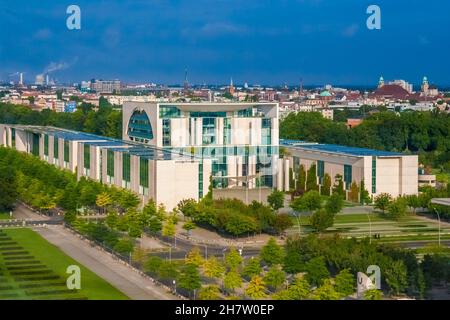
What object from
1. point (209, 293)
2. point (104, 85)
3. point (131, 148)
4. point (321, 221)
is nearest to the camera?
point (209, 293)

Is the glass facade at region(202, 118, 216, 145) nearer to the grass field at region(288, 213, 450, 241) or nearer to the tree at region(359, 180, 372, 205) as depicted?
the tree at region(359, 180, 372, 205)

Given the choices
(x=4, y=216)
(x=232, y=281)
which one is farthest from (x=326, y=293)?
(x=4, y=216)

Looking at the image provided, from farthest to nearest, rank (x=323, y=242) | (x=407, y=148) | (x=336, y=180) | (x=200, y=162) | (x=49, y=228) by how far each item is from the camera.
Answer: (x=407, y=148) < (x=336, y=180) < (x=200, y=162) < (x=49, y=228) < (x=323, y=242)

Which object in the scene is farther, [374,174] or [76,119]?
[76,119]

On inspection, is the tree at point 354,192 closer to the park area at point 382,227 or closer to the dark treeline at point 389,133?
the park area at point 382,227

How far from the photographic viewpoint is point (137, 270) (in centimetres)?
1251

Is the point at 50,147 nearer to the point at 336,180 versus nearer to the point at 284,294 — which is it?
the point at 336,180

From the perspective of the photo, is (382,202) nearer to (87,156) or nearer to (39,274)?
(87,156)

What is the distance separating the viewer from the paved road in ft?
36.4

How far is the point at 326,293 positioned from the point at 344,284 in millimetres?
586

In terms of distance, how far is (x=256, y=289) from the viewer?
10.4 meters

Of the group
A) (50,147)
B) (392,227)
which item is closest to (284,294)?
(392,227)

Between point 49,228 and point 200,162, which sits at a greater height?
point 200,162
